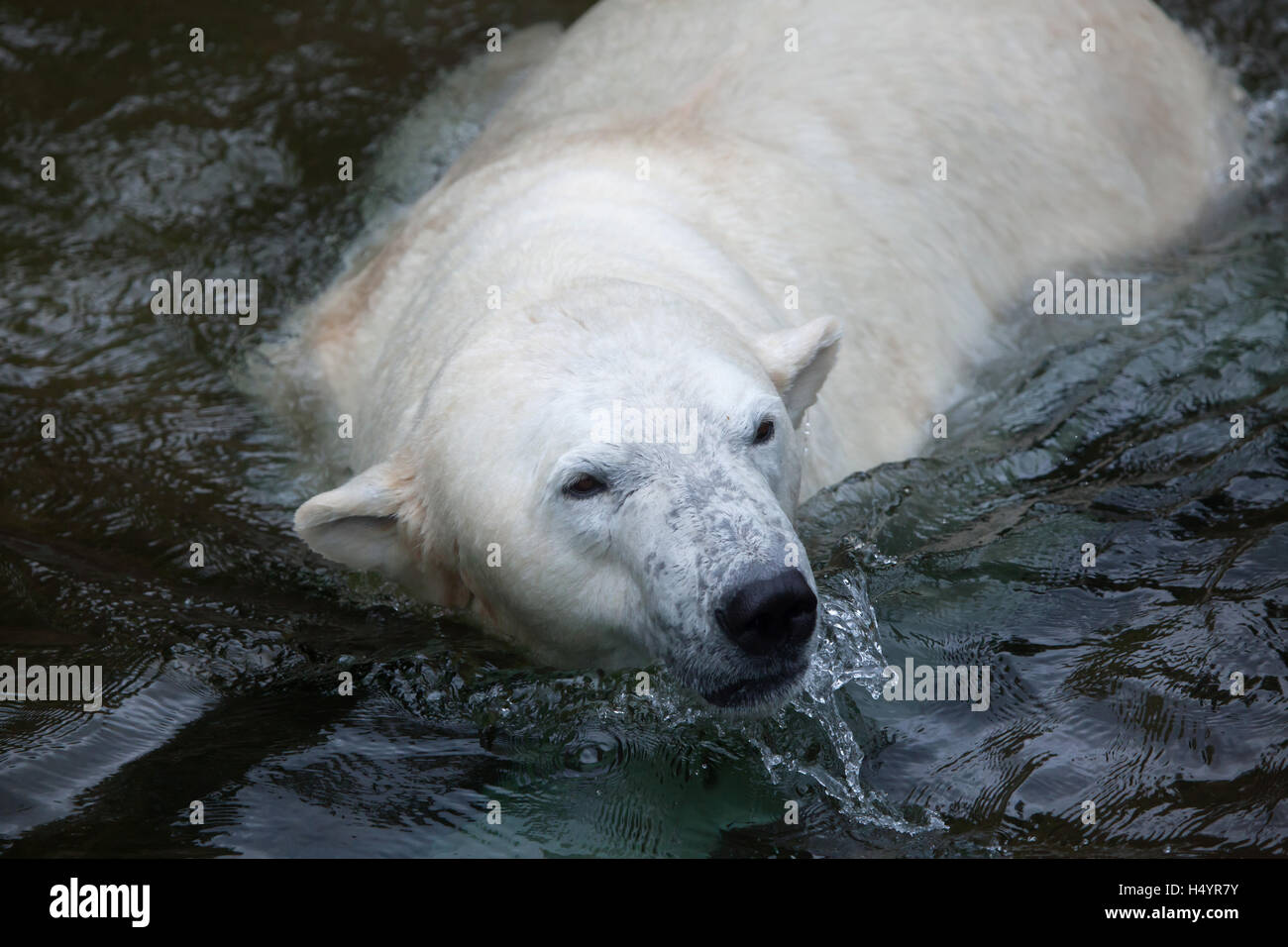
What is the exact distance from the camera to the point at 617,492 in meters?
3.02

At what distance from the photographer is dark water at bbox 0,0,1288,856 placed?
3.05m

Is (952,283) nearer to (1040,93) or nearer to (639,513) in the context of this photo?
(1040,93)

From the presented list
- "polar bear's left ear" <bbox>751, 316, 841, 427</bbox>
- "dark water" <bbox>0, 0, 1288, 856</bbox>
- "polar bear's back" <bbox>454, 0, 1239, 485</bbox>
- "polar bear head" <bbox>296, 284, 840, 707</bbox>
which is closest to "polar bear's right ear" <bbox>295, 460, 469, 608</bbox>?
"polar bear head" <bbox>296, 284, 840, 707</bbox>

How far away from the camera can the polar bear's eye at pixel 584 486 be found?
120 inches

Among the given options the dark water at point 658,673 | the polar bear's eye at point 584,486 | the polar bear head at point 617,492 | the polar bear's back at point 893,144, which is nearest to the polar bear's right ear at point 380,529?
the polar bear head at point 617,492

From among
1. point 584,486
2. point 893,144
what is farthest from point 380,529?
point 893,144

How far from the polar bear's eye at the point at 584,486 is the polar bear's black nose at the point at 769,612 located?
16.1 inches

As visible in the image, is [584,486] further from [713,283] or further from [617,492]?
[713,283]

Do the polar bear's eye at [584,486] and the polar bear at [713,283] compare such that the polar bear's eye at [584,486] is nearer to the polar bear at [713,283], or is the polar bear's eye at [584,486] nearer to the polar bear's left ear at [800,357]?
the polar bear at [713,283]

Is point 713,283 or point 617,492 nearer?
point 617,492

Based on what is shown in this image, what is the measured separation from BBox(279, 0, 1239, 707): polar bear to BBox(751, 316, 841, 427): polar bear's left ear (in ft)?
0.04

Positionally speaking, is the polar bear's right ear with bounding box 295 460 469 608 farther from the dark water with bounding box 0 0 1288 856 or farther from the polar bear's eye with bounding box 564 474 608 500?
the polar bear's eye with bounding box 564 474 608 500

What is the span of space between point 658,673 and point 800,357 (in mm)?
845

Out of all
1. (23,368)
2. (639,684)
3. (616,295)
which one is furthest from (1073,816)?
(23,368)
